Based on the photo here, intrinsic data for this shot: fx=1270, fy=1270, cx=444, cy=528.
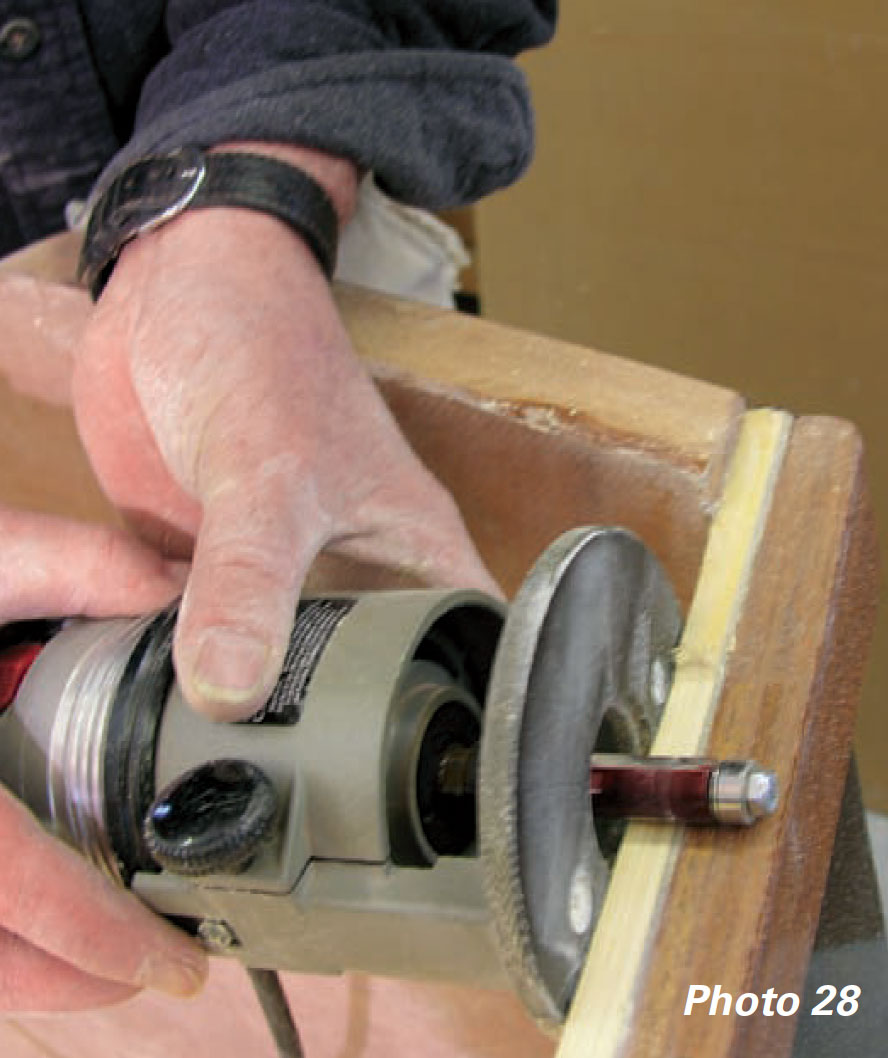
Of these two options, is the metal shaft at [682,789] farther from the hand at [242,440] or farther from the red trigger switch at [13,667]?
the red trigger switch at [13,667]

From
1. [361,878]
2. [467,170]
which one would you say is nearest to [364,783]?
[361,878]

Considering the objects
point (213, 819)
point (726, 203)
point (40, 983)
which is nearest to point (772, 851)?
point (213, 819)

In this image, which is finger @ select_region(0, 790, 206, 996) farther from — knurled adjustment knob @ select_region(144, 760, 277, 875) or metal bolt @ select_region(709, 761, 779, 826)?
metal bolt @ select_region(709, 761, 779, 826)

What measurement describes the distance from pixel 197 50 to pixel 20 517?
11.2 inches

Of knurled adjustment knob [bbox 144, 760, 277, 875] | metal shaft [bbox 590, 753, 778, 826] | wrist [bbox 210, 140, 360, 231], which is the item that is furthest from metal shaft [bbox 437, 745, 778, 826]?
wrist [bbox 210, 140, 360, 231]

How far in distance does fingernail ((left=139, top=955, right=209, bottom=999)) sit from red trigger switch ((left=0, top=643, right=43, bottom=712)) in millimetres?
127

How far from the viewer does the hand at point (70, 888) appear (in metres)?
0.51

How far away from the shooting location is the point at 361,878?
1.44 feet

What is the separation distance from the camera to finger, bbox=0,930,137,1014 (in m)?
0.56

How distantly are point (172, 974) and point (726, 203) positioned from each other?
0.77 m

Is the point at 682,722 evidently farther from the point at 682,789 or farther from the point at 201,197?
the point at 201,197

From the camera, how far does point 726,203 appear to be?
1.05m

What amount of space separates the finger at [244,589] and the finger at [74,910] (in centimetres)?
10

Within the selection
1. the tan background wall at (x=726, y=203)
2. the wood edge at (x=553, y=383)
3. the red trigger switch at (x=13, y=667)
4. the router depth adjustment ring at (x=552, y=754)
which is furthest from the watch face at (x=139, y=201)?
the tan background wall at (x=726, y=203)
